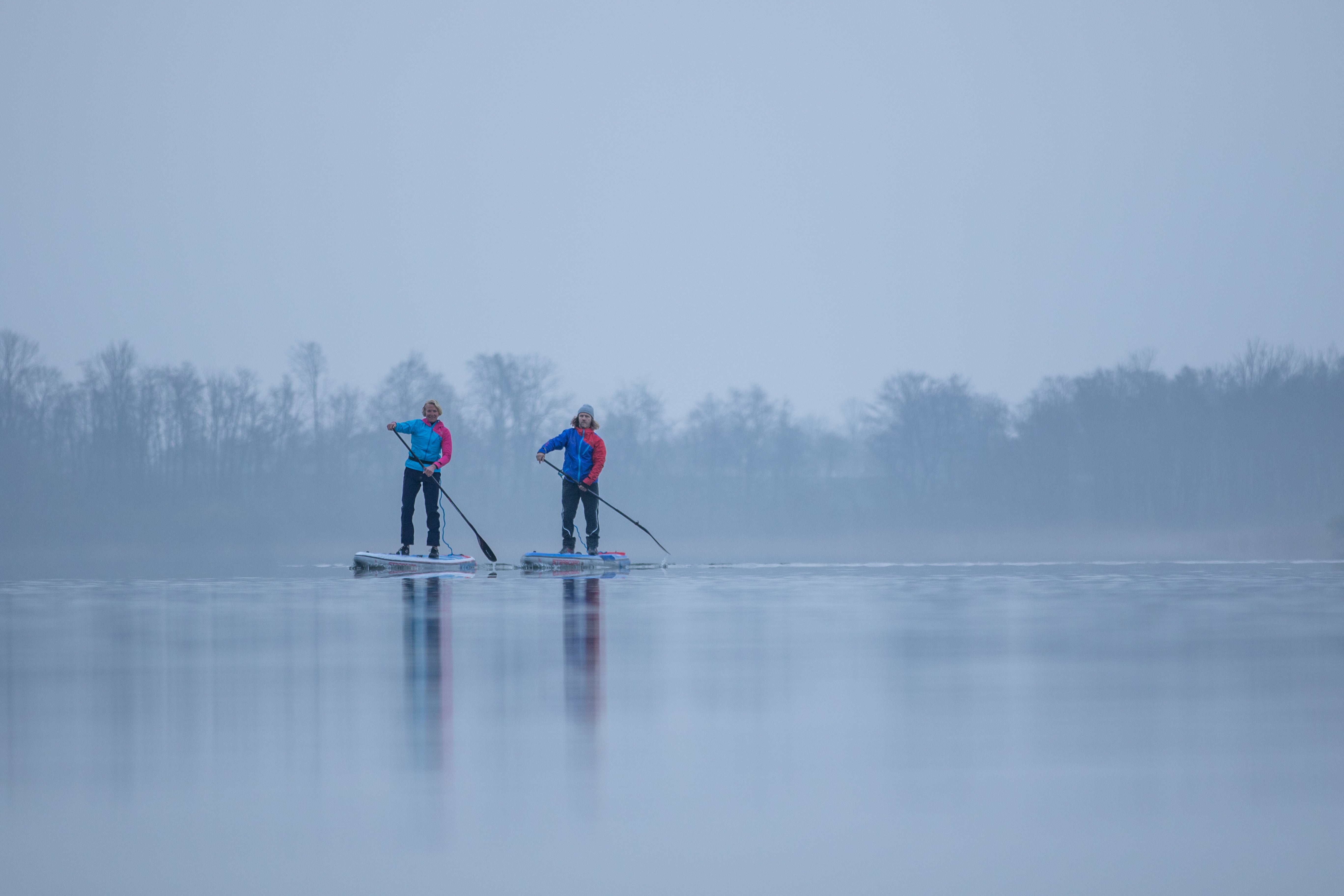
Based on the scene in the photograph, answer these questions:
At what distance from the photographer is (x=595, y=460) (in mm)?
20453

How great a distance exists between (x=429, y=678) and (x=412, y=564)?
39.0 ft

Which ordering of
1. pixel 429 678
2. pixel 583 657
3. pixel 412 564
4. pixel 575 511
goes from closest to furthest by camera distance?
pixel 429 678 < pixel 583 657 < pixel 412 564 < pixel 575 511

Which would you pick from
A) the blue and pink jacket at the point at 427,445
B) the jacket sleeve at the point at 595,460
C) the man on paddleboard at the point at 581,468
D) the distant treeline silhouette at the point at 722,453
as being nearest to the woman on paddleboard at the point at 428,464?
the blue and pink jacket at the point at 427,445

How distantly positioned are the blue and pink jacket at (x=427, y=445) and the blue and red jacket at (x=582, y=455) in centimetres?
151

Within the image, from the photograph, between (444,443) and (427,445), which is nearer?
(427,445)

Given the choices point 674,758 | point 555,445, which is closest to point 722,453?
point 555,445

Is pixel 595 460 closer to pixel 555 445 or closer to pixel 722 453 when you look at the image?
pixel 555 445

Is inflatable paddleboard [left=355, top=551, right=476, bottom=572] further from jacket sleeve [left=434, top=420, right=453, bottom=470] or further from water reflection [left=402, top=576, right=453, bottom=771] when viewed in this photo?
water reflection [left=402, top=576, right=453, bottom=771]

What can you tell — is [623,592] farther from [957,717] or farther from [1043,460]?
[1043,460]

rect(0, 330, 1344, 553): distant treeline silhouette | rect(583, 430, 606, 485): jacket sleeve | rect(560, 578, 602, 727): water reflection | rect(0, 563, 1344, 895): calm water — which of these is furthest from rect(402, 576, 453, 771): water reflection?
rect(0, 330, 1344, 553): distant treeline silhouette

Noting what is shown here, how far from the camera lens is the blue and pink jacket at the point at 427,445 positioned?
1944cm

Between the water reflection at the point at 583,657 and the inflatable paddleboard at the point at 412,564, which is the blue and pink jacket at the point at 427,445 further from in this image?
the water reflection at the point at 583,657

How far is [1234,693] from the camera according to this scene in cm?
698

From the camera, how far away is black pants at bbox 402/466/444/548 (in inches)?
767
